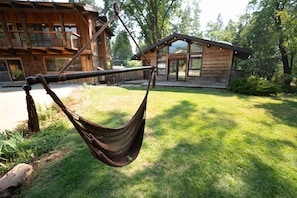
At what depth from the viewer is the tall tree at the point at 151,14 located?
16.5 meters

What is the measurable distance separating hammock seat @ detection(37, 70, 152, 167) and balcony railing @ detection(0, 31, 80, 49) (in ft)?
30.9

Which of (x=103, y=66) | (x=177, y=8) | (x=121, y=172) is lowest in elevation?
(x=121, y=172)

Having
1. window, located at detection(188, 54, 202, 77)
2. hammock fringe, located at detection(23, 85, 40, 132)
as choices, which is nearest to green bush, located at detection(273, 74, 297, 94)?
window, located at detection(188, 54, 202, 77)

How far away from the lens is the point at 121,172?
2.07m

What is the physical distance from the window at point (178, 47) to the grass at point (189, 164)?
7925 mm

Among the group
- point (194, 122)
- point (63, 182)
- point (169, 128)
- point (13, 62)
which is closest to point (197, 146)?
point (169, 128)

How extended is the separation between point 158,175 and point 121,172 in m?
0.54

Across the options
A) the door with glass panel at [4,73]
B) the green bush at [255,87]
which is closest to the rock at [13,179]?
the green bush at [255,87]

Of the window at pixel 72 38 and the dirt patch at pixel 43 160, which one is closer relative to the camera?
the dirt patch at pixel 43 160

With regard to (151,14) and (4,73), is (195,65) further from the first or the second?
(4,73)

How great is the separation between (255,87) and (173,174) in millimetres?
6941

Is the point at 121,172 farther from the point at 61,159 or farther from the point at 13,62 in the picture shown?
the point at 13,62

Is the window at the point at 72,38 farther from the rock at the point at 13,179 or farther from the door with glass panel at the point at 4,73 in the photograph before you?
the rock at the point at 13,179

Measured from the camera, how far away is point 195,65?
34.1 ft
